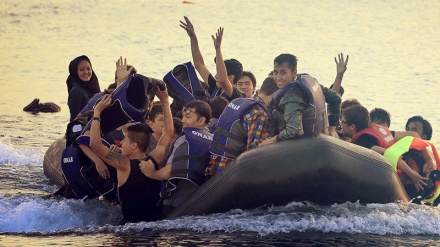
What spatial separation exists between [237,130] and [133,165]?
94 cm

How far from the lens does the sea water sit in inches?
386

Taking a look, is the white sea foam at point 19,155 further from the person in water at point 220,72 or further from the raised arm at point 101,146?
the raised arm at point 101,146

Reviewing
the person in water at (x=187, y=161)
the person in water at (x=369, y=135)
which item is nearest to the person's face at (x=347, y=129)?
the person in water at (x=369, y=135)

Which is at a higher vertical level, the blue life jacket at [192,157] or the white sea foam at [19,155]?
the blue life jacket at [192,157]

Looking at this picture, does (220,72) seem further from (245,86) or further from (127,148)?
(127,148)

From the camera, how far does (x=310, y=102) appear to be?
9.95m

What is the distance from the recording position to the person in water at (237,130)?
32.8 feet

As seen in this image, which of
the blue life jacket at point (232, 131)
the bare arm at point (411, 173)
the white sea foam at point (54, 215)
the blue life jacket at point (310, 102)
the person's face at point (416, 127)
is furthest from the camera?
the person's face at point (416, 127)

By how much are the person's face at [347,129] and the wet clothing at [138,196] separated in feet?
6.82

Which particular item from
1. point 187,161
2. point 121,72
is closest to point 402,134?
point 187,161

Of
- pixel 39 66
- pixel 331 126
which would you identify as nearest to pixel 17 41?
pixel 39 66

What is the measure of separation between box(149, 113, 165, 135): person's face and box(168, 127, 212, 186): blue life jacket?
794 mm

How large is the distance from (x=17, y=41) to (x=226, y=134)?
12917 mm

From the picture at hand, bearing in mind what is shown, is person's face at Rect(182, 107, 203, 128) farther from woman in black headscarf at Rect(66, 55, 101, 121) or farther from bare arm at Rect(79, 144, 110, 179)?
woman in black headscarf at Rect(66, 55, 101, 121)
